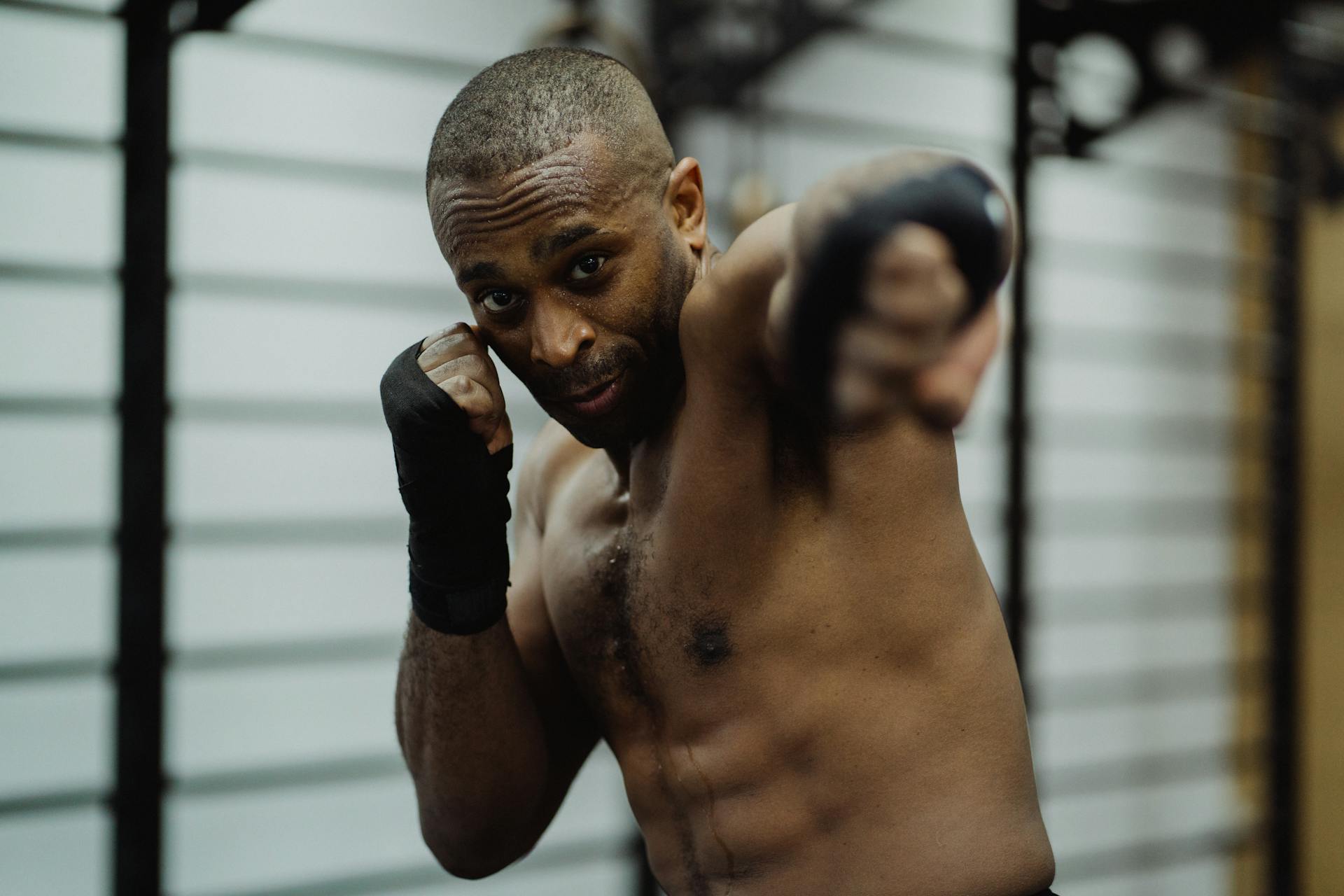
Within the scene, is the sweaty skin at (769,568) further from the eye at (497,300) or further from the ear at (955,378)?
the ear at (955,378)

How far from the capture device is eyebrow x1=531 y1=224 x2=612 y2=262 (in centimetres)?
93

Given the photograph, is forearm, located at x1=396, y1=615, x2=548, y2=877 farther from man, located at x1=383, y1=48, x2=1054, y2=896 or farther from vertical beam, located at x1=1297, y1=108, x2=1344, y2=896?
vertical beam, located at x1=1297, y1=108, x2=1344, y2=896

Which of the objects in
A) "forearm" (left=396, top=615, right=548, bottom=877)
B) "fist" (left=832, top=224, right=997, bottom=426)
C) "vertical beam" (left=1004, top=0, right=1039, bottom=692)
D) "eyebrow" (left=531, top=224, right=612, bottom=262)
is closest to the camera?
"fist" (left=832, top=224, right=997, bottom=426)

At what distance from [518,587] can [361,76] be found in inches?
89.3

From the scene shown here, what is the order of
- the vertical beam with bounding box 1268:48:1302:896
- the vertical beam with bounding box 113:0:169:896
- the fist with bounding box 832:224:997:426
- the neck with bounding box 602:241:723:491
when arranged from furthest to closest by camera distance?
the vertical beam with bounding box 1268:48:1302:896 → the vertical beam with bounding box 113:0:169:896 → the neck with bounding box 602:241:723:491 → the fist with bounding box 832:224:997:426

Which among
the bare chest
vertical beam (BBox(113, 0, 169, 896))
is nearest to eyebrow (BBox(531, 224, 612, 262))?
the bare chest

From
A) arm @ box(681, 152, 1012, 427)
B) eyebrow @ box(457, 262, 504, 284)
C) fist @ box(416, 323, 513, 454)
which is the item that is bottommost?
fist @ box(416, 323, 513, 454)

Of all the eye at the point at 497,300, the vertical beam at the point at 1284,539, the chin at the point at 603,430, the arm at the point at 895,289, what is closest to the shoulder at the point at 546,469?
the chin at the point at 603,430

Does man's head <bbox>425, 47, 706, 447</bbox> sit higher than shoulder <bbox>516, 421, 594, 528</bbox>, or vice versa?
man's head <bbox>425, 47, 706, 447</bbox>

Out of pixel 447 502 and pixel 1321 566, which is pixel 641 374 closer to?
pixel 447 502

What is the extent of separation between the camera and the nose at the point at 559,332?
0.96m

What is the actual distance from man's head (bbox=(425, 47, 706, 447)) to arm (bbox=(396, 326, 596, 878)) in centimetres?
10

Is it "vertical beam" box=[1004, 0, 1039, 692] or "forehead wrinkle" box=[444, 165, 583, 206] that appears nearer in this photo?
"forehead wrinkle" box=[444, 165, 583, 206]

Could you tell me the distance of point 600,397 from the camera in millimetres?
994
